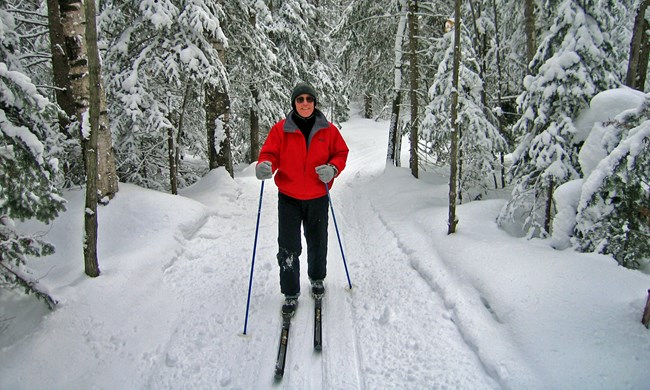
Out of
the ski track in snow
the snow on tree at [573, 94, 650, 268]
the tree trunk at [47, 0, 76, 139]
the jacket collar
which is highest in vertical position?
the tree trunk at [47, 0, 76, 139]

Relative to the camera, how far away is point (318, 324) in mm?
4215

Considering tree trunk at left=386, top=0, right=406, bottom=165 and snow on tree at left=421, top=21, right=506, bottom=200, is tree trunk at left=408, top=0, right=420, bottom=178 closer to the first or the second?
tree trunk at left=386, top=0, right=406, bottom=165

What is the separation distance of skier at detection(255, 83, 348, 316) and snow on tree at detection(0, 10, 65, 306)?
7.51ft

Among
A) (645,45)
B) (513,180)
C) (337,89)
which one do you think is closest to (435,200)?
(513,180)

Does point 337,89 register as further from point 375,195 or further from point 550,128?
point 550,128

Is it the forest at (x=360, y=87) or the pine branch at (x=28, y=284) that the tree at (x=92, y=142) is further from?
the pine branch at (x=28, y=284)

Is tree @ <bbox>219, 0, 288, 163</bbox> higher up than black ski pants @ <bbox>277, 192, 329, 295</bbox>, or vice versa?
tree @ <bbox>219, 0, 288, 163</bbox>

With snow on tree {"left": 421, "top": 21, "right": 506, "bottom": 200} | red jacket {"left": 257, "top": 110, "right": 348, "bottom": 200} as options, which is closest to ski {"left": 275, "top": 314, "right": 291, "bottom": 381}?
red jacket {"left": 257, "top": 110, "right": 348, "bottom": 200}

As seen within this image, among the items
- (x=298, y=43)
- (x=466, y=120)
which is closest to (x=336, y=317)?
(x=466, y=120)

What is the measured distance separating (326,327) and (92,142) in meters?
3.51

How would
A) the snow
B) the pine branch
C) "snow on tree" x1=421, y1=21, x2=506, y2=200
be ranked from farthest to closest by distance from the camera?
"snow on tree" x1=421, y1=21, x2=506, y2=200 → the pine branch → the snow

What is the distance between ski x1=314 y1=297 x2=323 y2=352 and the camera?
12.7ft

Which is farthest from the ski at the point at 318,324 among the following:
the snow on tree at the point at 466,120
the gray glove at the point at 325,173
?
the snow on tree at the point at 466,120

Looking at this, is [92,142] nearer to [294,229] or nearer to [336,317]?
[294,229]
